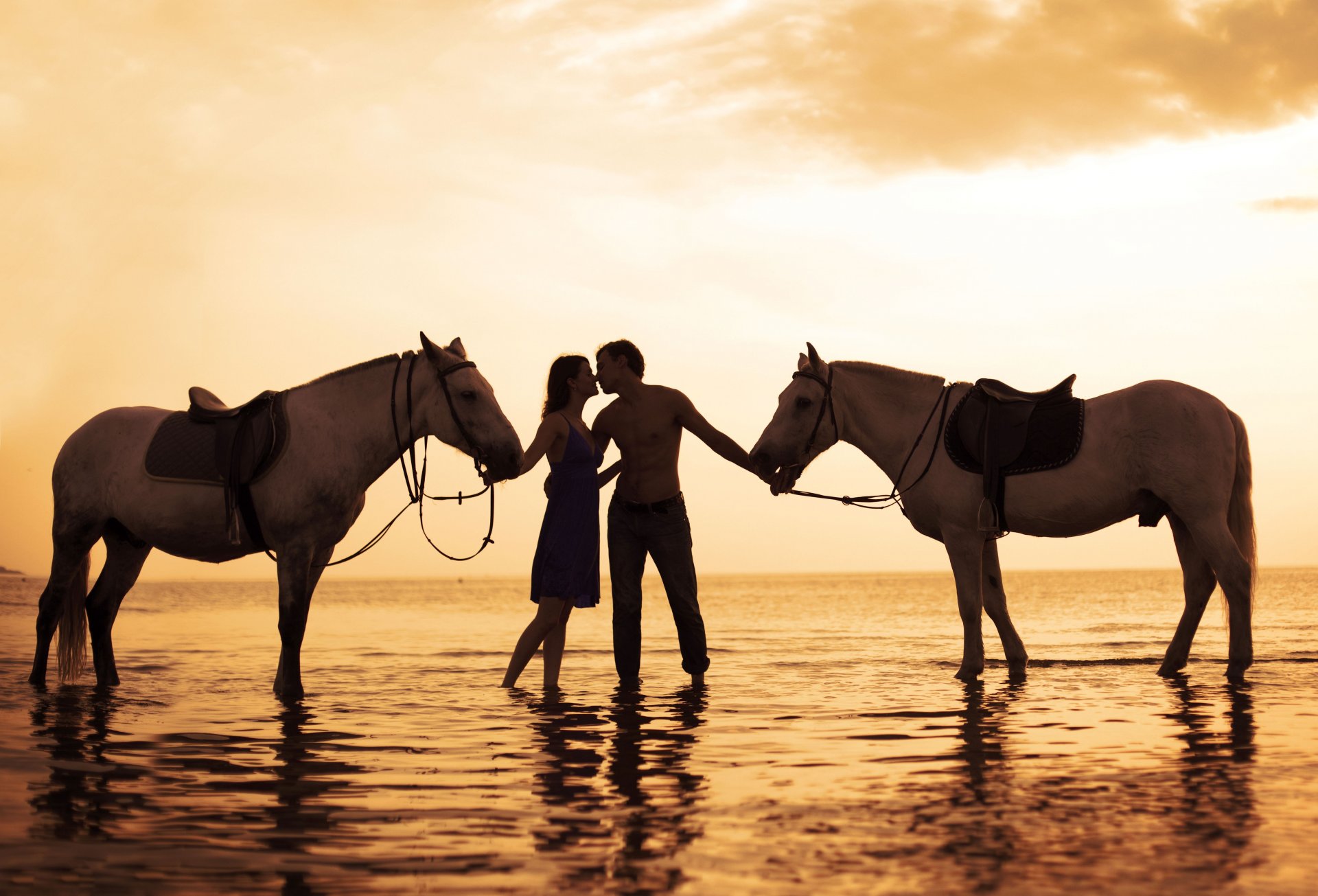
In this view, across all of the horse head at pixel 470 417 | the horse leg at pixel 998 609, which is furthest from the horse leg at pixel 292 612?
the horse leg at pixel 998 609

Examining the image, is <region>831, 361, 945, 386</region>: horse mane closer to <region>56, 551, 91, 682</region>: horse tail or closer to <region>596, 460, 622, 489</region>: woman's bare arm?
<region>596, 460, 622, 489</region>: woman's bare arm

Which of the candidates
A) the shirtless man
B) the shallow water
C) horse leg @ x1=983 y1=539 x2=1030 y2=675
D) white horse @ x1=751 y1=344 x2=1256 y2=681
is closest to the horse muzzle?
the shirtless man

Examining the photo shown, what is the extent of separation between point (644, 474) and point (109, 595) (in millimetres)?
4445

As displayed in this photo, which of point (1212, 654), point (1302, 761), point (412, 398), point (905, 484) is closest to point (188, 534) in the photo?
point (412, 398)

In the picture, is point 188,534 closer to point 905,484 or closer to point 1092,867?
point 905,484

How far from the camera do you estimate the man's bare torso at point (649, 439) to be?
8.68 m

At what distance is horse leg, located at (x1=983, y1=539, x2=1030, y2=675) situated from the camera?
948 centimetres

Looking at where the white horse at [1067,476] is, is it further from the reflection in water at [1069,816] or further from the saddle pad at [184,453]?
the saddle pad at [184,453]

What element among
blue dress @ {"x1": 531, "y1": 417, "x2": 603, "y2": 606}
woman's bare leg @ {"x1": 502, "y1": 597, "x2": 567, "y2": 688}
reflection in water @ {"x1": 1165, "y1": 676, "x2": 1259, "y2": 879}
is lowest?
reflection in water @ {"x1": 1165, "y1": 676, "x2": 1259, "y2": 879}

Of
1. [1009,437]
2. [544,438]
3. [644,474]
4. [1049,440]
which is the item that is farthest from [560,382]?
[1049,440]

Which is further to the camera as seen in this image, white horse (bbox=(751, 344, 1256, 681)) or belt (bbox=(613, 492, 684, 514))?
white horse (bbox=(751, 344, 1256, 681))

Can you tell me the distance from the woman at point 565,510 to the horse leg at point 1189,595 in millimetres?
4473

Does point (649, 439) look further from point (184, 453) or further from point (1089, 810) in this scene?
point (1089, 810)

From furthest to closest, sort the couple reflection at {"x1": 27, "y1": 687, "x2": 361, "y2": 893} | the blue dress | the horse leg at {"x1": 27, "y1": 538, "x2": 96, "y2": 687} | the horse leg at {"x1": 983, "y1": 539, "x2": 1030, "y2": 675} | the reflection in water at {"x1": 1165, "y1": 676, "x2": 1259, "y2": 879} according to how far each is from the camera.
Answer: the horse leg at {"x1": 27, "y1": 538, "x2": 96, "y2": 687} < the horse leg at {"x1": 983, "y1": 539, "x2": 1030, "y2": 675} < the blue dress < the couple reflection at {"x1": 27, "y1": 687, "x2": 361, "y2": 893} < the reflection in water at {"x1": 1165, "y1": 676, "x2": 1259, "y2": 879}
